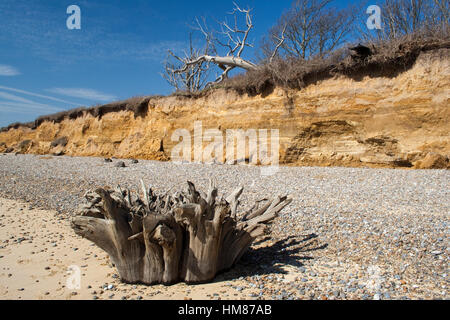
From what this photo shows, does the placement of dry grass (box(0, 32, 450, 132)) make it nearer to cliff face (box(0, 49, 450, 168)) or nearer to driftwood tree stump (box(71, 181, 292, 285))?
cliff face (box(0, 49, 450, 168))

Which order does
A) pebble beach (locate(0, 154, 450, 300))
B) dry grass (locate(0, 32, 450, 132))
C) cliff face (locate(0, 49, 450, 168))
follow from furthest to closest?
1. dry grass (locate(0, 32, 450, 132))
2. cliff face (locate(0, 49, 450, 168))
3. pebble beach (locate(0, 154, 450, 300))

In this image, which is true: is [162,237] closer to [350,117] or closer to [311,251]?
[311,251]

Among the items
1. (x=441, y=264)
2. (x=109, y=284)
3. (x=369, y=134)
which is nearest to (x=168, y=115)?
(x=369, y=134)

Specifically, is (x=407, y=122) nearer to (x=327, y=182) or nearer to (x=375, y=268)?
(x=327, y=182)

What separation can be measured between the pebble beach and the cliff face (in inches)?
79.9

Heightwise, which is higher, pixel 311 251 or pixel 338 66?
pixel 338 66

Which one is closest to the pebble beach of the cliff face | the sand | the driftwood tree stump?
the sand

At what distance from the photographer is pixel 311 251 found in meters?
3.62

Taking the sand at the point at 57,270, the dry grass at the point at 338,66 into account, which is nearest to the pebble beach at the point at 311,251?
the sand at the point at 57,270

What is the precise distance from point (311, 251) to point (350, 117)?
273 inches

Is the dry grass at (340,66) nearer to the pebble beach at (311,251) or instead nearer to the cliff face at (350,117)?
the cliff face at (350,117)

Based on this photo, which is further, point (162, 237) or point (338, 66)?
point (338, 66)

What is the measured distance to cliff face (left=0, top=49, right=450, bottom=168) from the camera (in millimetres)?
8109

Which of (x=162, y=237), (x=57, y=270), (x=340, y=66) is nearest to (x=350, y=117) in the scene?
(x=340, y=66)
